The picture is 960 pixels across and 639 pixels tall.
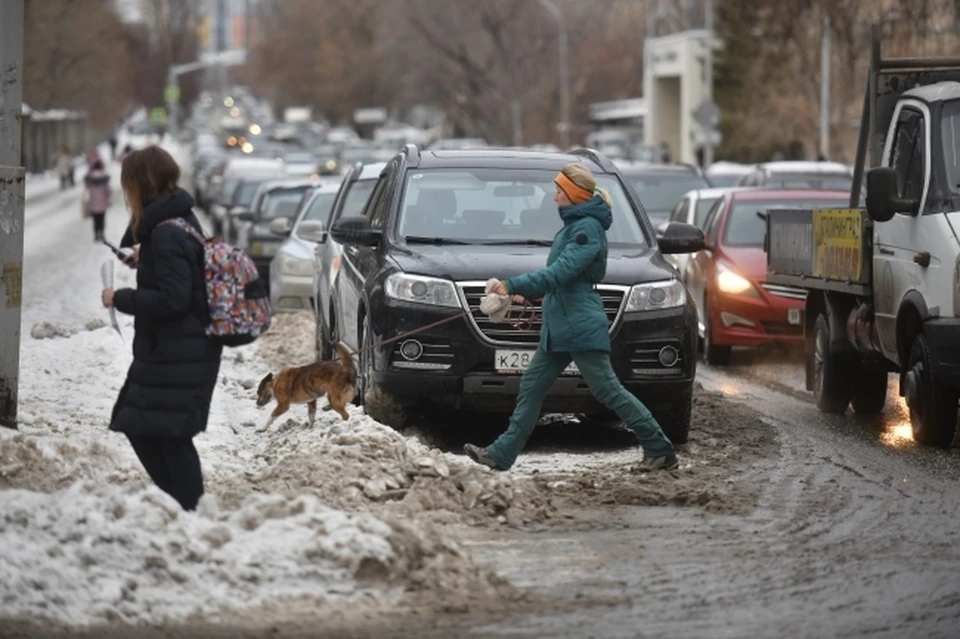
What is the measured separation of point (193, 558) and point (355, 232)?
18.3 ft

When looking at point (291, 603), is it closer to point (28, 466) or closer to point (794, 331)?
point (28, 466)

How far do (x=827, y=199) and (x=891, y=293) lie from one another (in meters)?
7.97

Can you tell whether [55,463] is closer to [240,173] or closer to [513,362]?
[513,362]

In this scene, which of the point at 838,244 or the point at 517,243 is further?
the point at 838,244

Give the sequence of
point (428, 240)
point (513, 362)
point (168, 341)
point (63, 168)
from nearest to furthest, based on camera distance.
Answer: point (168, 341) < point (513, 362) < point (428, 240) < point (63, 168)

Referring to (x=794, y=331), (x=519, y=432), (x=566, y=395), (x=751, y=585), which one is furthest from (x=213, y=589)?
(x=794, y=331)

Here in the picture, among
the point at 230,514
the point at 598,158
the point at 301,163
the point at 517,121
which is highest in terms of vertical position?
the point at 517,121

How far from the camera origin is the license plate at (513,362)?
11.8 metres

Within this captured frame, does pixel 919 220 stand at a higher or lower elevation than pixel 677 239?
higher

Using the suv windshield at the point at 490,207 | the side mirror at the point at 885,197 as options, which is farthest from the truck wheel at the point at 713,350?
the side mirror at the point at 885,197

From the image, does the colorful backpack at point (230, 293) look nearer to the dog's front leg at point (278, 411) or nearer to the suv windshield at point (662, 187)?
the dog's front leg at point (278, 411)

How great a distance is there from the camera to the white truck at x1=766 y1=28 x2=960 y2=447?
11961 millimetres

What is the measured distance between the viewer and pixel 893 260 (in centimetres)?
1281

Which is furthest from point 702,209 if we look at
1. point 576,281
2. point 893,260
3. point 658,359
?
point 576,281
